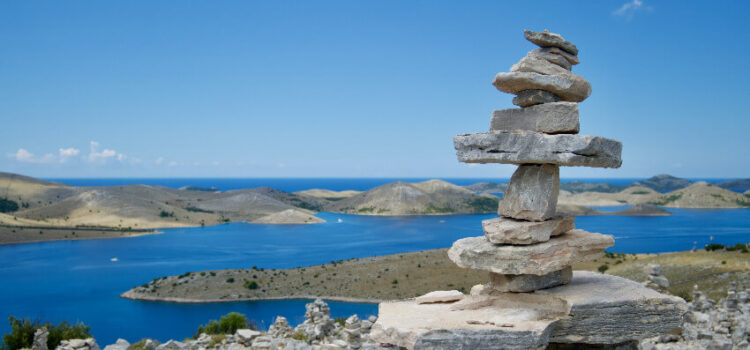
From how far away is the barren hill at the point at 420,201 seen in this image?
14650cm

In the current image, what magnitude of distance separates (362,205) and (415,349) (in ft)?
494

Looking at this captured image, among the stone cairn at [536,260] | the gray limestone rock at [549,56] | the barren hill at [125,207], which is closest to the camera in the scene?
the stone cairn at [536,260]

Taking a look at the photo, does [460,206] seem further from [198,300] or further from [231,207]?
[198,300]

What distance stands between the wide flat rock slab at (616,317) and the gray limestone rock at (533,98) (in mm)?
4598

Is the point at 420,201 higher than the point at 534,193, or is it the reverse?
the point at 534,193

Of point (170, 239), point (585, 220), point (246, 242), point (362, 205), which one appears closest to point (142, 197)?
point (170, 239)

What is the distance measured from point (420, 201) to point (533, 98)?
13902 centimetres

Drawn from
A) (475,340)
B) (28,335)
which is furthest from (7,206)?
(475,340)

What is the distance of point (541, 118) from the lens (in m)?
11.1

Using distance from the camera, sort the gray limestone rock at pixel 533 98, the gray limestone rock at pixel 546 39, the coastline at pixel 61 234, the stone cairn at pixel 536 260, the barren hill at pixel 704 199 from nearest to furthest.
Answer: the stone cairn at pixel 536 260, the gray limestone rock at pixel 533 98, the gray limestone rock at pixel 546 39, the coastline at pixel 61 234, the barren hill at pixel 704 199

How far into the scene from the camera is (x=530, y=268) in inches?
418

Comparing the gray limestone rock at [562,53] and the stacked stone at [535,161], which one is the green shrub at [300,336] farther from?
the gray limestone rock at [562,53]

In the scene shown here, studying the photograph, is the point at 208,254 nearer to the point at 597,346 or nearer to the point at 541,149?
the point at 597,346

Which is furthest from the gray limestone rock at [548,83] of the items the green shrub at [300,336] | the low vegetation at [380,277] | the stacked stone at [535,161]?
the low vegetation at [380,277]
